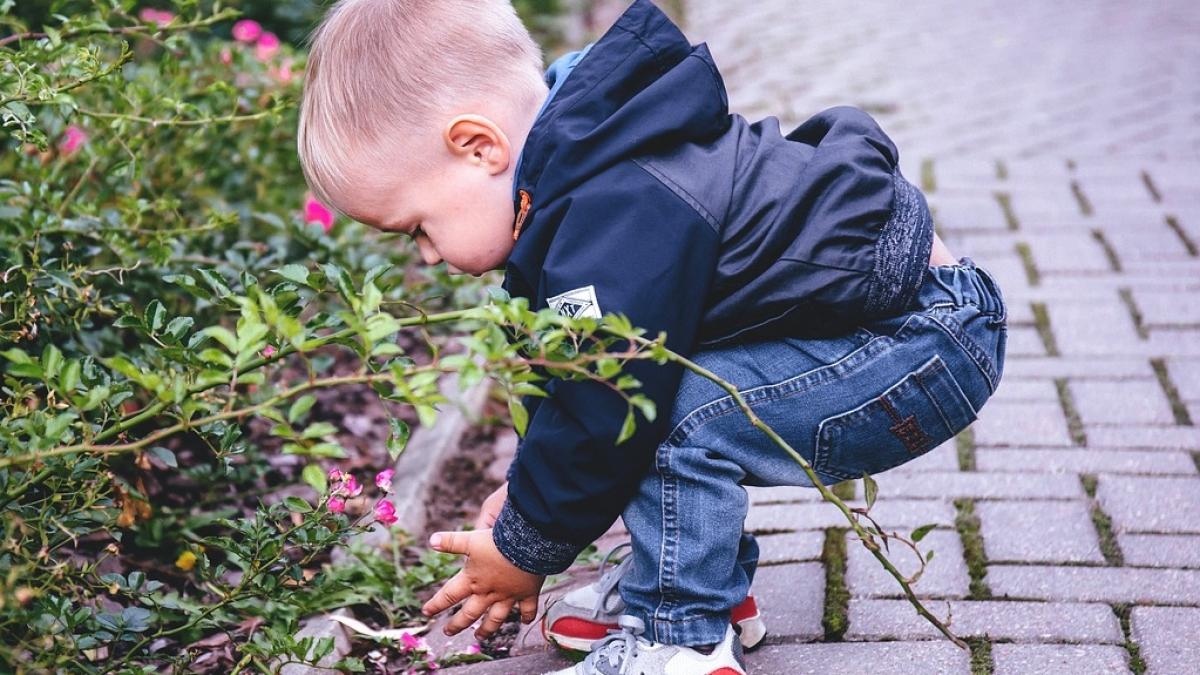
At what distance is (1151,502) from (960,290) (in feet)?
2.83

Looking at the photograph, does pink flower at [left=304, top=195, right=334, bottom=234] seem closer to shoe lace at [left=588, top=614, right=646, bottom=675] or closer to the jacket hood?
the jacket hood

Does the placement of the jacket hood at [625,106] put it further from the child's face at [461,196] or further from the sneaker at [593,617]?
the sneaker at [593,617]

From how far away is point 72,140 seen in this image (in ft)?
10.9

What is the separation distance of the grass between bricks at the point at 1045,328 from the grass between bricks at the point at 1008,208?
0.59m

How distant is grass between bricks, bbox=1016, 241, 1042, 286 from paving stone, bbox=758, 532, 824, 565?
59.2 inches

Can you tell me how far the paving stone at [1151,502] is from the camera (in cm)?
253

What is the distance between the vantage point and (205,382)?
5.13ft

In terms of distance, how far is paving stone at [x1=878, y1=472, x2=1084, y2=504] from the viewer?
8.87 ft

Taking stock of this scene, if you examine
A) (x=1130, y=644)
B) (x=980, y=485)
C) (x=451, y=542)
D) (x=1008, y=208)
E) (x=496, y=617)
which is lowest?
(x=1008, y=208)

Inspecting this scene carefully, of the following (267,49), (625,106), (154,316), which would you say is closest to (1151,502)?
(625,106)

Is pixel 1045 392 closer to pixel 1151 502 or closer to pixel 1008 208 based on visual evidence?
pixel 1151 502

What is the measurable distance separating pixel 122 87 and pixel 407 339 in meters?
1.29

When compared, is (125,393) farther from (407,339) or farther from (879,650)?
(407,339)

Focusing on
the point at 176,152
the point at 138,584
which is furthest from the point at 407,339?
the point at 138,584
